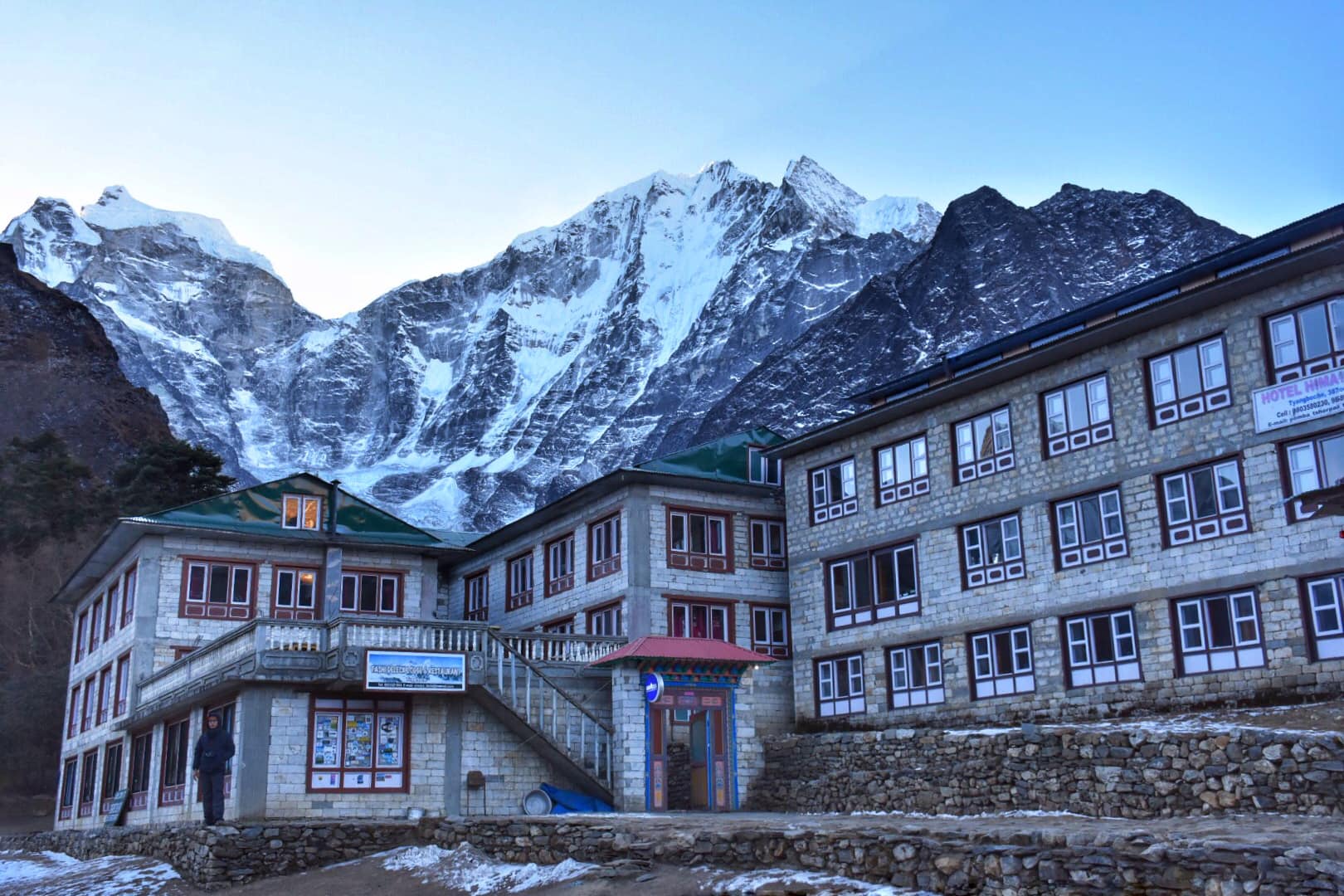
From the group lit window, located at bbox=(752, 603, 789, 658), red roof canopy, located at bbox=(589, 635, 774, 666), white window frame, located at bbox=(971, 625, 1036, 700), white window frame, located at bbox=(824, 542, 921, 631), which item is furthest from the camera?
lit window, located at bbox=(752, 603, 789, 658)

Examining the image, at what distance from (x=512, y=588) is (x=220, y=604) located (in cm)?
983

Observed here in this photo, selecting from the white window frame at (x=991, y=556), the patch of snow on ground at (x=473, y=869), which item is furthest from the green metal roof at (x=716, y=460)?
the patch of snow on ground at (x=473, y=869)

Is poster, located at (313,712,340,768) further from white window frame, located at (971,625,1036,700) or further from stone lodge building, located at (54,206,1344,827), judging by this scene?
white window frame, located at (971,625,1036,700)

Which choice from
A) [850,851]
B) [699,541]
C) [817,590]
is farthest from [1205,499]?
[699,541]

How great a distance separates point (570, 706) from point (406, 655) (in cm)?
455

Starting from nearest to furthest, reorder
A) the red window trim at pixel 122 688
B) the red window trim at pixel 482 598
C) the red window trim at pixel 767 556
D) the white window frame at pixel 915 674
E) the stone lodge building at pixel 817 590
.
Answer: the stone lodge building at pixel 817 590 < the white window frame at pixel 915 674 < the red window trim at pixel 122 688 < the red window trim at pixel 767 556 < the red window trim at pixel 482 598

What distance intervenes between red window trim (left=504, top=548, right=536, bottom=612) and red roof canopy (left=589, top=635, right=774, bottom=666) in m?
12.7

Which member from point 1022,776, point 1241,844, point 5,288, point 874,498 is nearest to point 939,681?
point 874,498

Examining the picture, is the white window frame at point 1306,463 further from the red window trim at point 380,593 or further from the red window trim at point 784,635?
the red window trim at point 380,593

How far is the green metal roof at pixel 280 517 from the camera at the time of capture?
38.6 meters

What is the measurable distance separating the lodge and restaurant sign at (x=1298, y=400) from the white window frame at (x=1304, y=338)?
7.8 inches

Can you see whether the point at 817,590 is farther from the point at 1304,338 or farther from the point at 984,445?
the point at 1304,338

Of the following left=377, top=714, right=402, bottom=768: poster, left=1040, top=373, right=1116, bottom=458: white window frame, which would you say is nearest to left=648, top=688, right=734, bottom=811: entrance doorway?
left=377, top=714, right=402, bottom=768: poster

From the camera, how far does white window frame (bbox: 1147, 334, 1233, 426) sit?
1040 inches
